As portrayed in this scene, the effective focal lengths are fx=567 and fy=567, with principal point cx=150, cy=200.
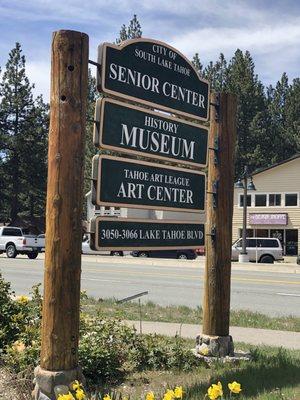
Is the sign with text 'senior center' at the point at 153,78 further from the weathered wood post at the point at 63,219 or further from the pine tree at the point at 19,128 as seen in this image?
the pine tree at the point at 19,128

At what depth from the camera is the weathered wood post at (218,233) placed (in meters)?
5.98

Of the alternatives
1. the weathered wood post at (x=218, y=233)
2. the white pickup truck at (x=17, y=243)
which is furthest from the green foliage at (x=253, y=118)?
the weathered wood post at (x=218, y=233)

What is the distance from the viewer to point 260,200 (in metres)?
45.8

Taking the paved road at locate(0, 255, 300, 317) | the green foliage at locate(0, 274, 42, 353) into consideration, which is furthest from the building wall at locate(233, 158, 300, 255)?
the green foliage at locate(0, 274, 42, 353)

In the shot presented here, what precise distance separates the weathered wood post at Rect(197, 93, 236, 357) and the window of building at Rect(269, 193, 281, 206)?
Answer: 3975 centimetres

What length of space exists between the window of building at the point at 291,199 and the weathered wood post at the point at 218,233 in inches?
1542

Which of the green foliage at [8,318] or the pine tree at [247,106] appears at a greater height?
the pine tree at [247,106]

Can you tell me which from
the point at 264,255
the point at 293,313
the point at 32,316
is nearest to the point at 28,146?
the point at 264,255

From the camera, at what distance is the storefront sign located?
43812mm

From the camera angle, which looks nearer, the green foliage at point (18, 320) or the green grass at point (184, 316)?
the green foliage at point (18, 320)

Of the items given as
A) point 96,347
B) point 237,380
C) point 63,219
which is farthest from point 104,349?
point 63,219

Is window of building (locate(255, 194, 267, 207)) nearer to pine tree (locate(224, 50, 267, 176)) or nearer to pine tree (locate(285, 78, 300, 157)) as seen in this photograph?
pine tree (locate(224, 50, 267, 176))

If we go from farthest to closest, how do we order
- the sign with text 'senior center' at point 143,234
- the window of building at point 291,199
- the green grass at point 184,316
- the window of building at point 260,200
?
the window of building at point 260,200, the window of building at point 291,199, the green grass at point 184,316, the sign with text 'senior center' at point 143,234

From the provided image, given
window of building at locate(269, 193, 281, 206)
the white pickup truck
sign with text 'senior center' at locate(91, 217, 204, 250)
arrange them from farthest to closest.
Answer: window of building at locate(269, 193, 281, 206) < the white pickup truck < sign with text 'senior center' at locate(91, 217, 204, 250)
